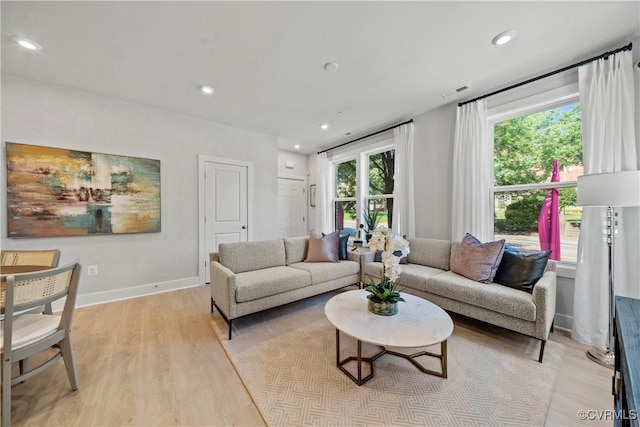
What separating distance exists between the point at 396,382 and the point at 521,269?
161cm

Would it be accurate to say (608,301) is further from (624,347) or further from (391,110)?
(391,110)

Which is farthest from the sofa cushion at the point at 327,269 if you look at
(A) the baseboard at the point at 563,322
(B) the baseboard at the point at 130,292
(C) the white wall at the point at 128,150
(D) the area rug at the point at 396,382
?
(A) the baseboard at the point at 563,322

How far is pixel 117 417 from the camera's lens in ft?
4.50

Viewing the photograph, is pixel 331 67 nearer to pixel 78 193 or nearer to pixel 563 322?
pixel 78 193

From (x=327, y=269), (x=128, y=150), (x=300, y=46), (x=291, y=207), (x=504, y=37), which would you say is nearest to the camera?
(x=504, y=37)

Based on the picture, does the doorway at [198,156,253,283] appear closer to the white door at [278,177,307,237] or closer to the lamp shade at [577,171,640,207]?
the white door at [278,177,307,237]

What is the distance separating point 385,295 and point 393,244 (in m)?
0.39

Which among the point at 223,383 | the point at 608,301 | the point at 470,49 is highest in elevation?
the point at 470,49

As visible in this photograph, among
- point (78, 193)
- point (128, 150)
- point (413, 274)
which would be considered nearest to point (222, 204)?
point (128, 150)

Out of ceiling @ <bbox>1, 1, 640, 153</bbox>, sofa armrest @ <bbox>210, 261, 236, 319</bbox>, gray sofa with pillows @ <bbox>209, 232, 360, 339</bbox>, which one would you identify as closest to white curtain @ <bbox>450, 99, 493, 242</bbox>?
ceiling @ <bbox>1, 1, 640, 153</bbox>

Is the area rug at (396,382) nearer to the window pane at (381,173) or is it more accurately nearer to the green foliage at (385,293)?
the green foliage at (385,293)

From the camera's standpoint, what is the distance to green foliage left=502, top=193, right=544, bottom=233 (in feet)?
8.73

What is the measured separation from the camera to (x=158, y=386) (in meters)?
1.61

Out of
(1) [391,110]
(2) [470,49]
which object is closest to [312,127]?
(1) [391,110]
